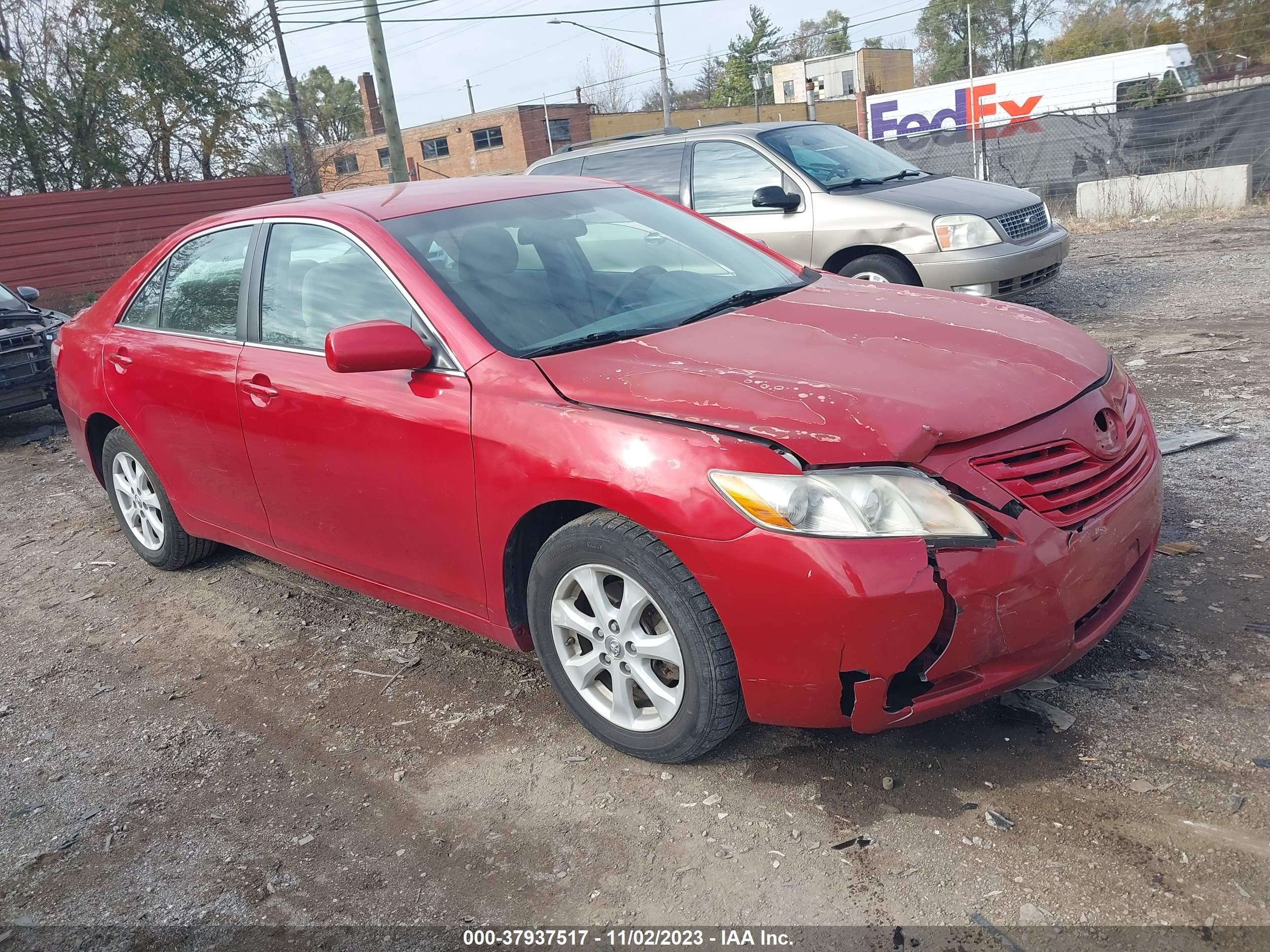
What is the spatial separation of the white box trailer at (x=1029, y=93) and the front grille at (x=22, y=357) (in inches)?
812

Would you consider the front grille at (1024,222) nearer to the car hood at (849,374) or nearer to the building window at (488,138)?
the car hood at (849,374)

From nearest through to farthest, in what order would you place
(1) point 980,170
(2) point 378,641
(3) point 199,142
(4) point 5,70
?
1. (2) point 378,641
2. (1) point 980,170
3. (4) point 5,70
4. (3) point 199,142

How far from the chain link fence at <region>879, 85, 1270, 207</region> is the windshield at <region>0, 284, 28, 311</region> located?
39.5 feet

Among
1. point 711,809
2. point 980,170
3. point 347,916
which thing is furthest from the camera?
point 980,170

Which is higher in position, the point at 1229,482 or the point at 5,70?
the point at 5,70

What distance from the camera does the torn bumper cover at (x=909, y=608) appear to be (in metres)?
2.39

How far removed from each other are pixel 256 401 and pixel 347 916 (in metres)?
1.98

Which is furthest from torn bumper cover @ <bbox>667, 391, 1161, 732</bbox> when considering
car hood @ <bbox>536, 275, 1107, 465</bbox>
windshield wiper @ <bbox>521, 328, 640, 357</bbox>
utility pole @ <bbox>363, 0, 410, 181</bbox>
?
utility pole @ <bbox>363, 0, 410, 181</bbox>

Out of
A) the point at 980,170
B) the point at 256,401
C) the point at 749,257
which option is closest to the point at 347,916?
the point at 256,401

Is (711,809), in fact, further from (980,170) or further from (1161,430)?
(980,170)

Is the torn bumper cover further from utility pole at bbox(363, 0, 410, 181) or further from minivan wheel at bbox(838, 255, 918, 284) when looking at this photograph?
utility pole at bbox(363, 0, 410, 181)

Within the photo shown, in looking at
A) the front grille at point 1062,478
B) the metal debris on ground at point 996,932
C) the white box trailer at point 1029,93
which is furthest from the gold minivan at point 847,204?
the white box trailer at point 1029,93

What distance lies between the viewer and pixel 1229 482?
4469mm

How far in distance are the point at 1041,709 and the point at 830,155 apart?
625 cm
